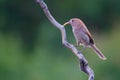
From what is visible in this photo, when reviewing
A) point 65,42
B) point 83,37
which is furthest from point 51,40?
point 65,42

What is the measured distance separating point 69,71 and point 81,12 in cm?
313

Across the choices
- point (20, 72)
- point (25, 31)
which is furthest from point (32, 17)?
point (20, 72)

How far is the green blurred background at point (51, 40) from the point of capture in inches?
305

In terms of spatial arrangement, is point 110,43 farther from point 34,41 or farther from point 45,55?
point 34,41

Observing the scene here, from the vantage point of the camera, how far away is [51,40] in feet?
30.8

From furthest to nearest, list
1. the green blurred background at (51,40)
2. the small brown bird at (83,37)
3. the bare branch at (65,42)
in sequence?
the green blurred background at (51,40) < the small brown bird at (83,37) < the bare branch at (65,42)

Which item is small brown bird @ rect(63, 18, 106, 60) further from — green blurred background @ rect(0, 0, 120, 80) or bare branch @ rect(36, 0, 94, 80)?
green blurred background @ rect(0, 0, 120, 80)

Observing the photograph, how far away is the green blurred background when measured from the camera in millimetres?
7750

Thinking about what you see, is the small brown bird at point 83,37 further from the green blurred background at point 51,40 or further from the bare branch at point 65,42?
the green blurred background at point 51,40

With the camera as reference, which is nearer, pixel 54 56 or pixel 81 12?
pixel 54 56

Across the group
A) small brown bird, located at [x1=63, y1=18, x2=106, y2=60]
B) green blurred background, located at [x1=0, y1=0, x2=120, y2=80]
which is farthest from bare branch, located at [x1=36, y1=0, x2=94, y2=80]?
green blurred background, located at [x1=0, y1=0, x2=120, y2=80]

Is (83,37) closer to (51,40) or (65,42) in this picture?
(65,42)

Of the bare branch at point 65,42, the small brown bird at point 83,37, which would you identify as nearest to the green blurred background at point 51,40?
the small brown bird at point 83,37

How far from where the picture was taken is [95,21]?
10312 millimetres
